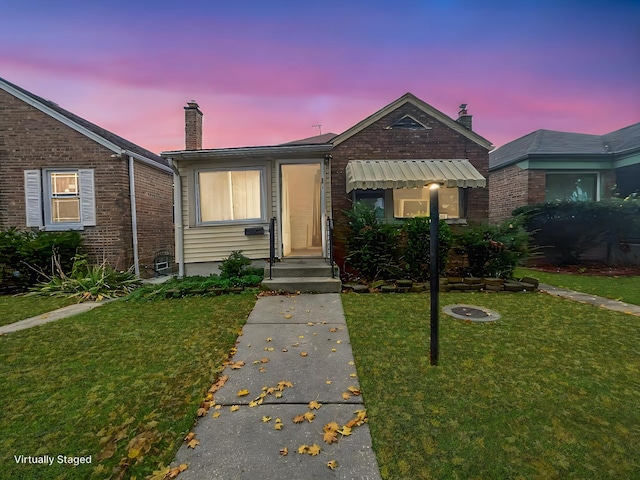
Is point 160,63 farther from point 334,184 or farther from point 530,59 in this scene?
point 530,59

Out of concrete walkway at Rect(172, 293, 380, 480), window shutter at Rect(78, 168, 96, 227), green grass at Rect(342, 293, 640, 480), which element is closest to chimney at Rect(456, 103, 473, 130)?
green grass at Rect(342, 293, 640, 480)

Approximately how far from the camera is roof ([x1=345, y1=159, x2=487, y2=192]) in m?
7.00

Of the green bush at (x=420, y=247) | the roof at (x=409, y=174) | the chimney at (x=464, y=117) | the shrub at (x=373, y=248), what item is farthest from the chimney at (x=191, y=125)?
the chimney at (x=464, y=117)

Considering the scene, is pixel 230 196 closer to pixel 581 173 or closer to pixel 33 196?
pixel 33 196

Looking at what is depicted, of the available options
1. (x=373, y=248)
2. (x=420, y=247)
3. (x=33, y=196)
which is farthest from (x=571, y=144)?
(x=33, y=196)

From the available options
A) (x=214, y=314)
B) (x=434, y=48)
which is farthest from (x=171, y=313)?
(x=434, y=48)

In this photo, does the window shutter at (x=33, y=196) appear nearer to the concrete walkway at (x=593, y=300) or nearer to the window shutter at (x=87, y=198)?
the window shutter at (x=87, y=198)

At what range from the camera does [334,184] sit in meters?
8.27

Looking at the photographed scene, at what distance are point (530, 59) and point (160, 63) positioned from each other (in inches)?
540

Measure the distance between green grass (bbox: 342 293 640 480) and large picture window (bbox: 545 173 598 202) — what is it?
829cm

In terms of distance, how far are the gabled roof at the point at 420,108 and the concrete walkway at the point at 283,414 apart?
610cm

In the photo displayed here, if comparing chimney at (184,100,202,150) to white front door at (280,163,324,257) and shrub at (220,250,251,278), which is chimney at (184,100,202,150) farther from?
shrub at (220,250,251,278)

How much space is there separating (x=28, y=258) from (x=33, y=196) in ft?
6.97

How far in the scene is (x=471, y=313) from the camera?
474 cm
